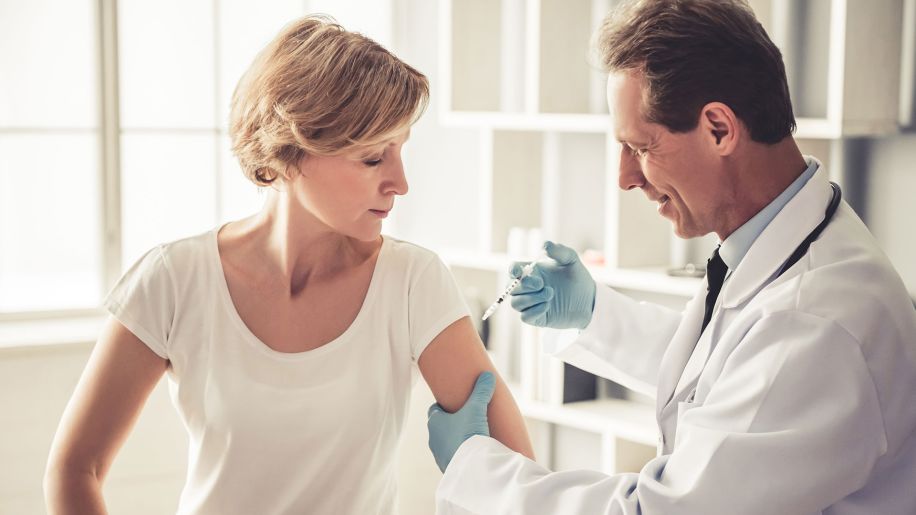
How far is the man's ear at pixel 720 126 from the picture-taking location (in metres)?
1.39

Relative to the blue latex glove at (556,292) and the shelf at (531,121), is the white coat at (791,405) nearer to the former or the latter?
the blue latex glove at (556,292)

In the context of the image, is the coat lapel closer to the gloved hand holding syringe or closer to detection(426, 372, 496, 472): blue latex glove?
detection(426, 372, 496, 472): blue latex glove

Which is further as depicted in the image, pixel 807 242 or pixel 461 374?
pixel 461 374

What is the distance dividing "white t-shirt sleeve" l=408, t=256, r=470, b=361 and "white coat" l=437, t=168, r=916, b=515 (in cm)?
38

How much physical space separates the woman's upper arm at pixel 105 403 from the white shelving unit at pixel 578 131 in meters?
1.27

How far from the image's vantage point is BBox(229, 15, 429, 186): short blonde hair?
165cm

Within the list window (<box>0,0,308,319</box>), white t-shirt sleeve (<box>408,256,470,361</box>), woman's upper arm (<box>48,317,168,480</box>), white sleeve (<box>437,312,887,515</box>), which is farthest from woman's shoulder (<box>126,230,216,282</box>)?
window (<box>0,0,308,319</box>)

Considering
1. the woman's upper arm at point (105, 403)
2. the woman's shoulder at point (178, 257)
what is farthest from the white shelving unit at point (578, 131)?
the woman's upper arm at point (105, 403)

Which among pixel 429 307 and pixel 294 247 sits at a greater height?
pixel 294 247

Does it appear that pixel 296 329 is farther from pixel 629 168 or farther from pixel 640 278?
pixel 640 278

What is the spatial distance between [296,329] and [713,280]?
709 mm

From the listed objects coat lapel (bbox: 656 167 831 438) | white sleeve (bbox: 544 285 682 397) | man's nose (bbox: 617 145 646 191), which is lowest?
white sleeve (bbox: 544 285 682 397)

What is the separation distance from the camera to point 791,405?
48.7 inches

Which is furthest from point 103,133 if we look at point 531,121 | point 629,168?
point 629,168
